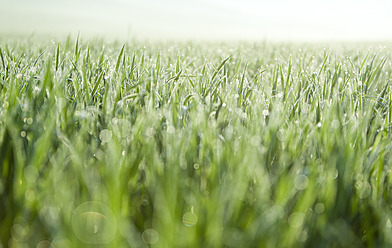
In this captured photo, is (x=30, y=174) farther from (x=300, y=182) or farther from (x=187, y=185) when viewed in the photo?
(x=300, y=182)

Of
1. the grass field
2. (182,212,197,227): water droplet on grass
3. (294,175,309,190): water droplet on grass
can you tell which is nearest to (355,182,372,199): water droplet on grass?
the grass field

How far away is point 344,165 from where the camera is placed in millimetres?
867

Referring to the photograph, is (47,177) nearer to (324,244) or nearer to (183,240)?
(183,240)

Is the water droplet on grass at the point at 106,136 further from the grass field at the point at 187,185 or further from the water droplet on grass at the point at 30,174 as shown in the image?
the water droplet on grass at the point at 30,174

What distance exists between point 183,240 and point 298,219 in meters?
0.20

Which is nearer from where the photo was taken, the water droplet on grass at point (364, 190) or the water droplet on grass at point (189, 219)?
the water droplet on grass at point (189, 219)

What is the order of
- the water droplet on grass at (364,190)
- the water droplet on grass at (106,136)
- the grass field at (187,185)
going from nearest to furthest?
the grass field at (187,185) < the water droplet on grass at (364,190) < the water droplet on grass at (106,136)

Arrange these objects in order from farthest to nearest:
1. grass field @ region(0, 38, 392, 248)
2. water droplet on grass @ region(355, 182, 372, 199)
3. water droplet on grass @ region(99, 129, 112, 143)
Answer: water droplet on grass @ region(99, 129, 112, 143), water droplet on grass @ region(355, 182, 372, 199), grass field @ region(0, 38, 392, 248)

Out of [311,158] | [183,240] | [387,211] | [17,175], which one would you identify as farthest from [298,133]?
[17,175]

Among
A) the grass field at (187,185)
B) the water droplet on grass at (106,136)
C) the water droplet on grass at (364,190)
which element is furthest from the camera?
the water droplet on grass at (106,136)

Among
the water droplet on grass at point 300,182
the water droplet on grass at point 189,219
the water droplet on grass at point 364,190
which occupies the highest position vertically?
the water droplet on grass at point 300,182

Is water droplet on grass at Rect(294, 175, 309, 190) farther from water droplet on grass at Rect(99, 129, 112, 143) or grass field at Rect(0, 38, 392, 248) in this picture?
water droplet on grass at Rect(99, 129, 112, 143)

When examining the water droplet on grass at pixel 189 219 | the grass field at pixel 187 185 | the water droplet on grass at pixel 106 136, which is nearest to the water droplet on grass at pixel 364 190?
the grass field at pixel 187 185

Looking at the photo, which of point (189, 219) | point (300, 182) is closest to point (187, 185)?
point (189, 219)
